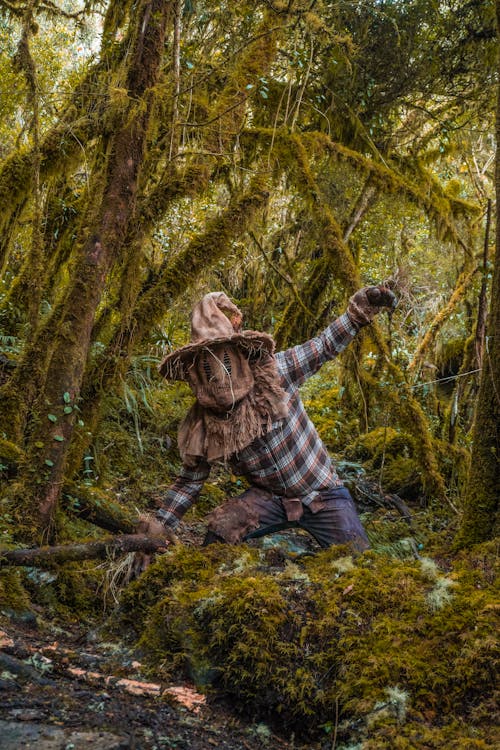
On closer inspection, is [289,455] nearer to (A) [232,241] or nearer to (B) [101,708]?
(A) [232,241]

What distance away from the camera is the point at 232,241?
19.7ft

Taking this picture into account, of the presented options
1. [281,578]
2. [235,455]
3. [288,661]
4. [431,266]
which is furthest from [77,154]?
[431,266]

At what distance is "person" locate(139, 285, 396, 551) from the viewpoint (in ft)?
14.4

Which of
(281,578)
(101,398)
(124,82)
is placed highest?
(124,82)

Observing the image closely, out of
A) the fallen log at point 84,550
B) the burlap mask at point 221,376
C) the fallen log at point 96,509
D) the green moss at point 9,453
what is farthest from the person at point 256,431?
the green moss at point 9,453

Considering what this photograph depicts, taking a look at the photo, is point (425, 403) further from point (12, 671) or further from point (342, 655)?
point (12, 671)

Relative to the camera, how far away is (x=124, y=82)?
4984 mm

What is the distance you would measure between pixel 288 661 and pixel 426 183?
7.82m

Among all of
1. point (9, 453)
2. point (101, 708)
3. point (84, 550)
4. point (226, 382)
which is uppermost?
point (226, 382)

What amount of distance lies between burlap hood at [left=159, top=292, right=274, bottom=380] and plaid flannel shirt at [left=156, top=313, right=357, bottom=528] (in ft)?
0.96

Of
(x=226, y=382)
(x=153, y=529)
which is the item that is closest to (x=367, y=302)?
(x=226, y=382)

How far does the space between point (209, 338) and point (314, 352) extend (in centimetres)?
81

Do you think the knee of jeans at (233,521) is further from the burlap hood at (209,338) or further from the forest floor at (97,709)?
the forest floor at (97,709)

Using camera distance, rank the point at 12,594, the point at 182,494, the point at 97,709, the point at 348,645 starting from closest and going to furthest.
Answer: the point at 97,709, the point at 348,645, the point at 12,594, the point at 182,494
